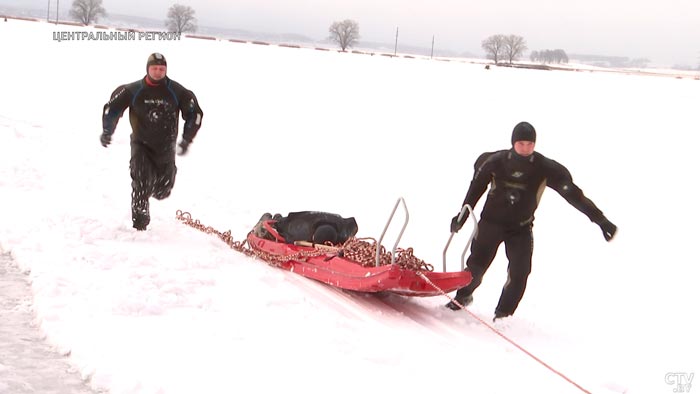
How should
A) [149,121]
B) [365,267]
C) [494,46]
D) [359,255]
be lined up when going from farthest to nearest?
[494,46], [149,121], [359,255], [365,267]

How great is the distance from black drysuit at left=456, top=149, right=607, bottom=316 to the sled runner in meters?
0.26

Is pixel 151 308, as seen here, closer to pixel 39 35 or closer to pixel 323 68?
pixel 323 68

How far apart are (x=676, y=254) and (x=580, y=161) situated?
6.13 metres

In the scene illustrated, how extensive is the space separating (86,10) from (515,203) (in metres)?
112

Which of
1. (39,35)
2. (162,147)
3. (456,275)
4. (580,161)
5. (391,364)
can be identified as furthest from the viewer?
(39,35)

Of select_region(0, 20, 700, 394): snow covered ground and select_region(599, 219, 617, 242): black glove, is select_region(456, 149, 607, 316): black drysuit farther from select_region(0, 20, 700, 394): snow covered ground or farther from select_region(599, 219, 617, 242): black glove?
select_region(0, 20, 700, 394): snow covered ground

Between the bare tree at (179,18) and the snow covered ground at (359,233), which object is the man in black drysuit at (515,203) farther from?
the bare tree at (179,18)

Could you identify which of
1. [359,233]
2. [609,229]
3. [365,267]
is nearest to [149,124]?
[365,267]

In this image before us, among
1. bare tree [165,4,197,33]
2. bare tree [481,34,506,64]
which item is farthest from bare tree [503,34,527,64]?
bare tree [165,4,197,33]

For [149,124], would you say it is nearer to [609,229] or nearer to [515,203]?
[515,203]

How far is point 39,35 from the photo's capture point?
40.2 m

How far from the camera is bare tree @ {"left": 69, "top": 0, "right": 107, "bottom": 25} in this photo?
353 feet

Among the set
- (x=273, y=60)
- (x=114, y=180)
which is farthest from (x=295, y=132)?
(x=273, y=60)

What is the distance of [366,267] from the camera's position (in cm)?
577
